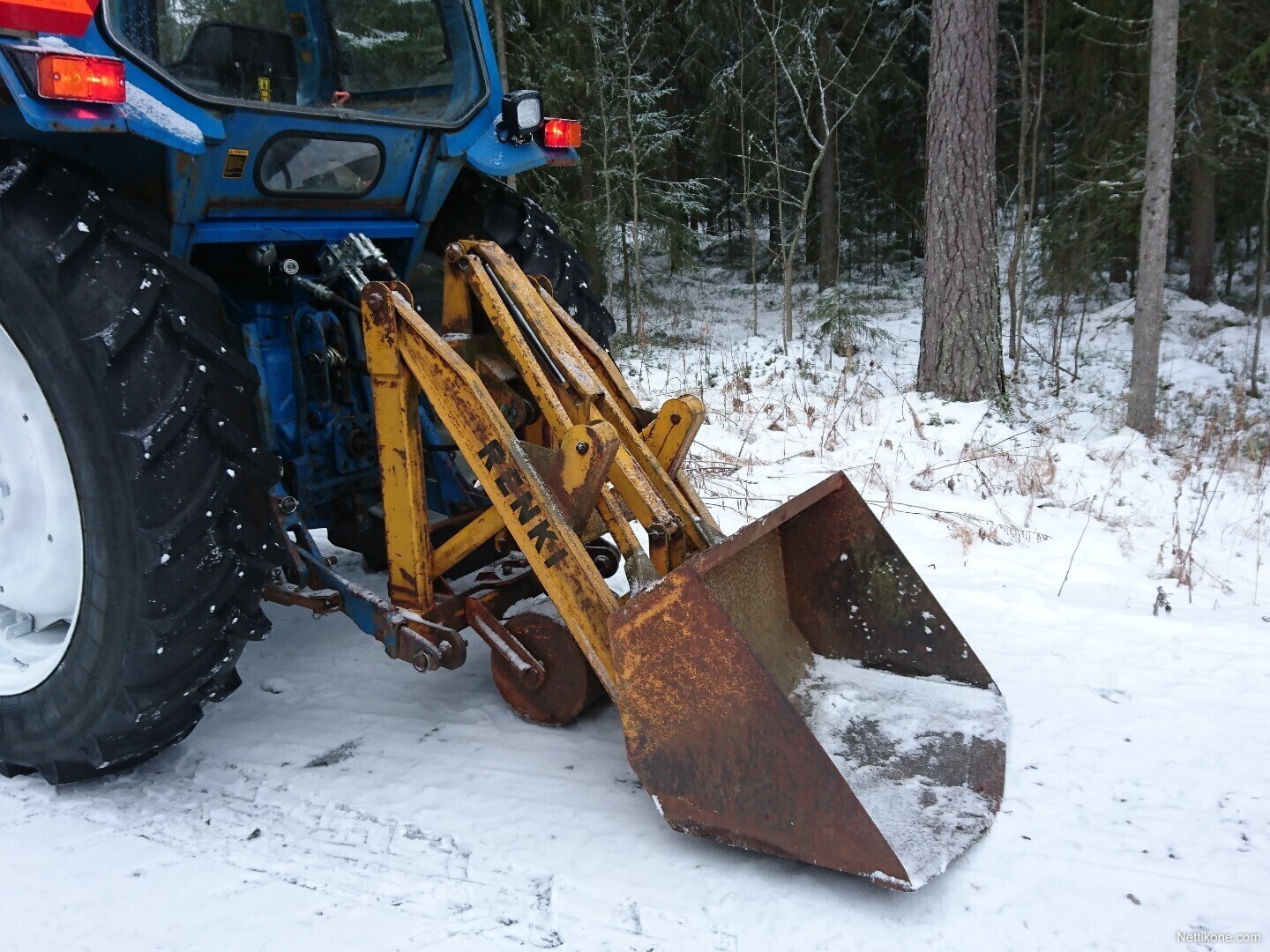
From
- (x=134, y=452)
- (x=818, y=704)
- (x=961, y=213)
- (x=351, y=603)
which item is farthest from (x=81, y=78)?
(x=961, y=213)

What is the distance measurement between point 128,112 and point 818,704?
92.2 inches

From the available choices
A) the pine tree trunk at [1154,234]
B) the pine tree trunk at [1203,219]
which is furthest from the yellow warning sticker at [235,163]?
the pine tree trunk at [1203,219]

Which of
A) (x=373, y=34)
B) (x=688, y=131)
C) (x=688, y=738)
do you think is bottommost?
(x=688, y=738)

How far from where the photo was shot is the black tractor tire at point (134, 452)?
2.12 m

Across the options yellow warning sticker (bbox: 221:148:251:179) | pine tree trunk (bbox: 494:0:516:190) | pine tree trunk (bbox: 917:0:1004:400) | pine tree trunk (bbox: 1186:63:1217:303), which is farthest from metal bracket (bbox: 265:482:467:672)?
pine tree trunk (bbox: 1186:63:1217:303)

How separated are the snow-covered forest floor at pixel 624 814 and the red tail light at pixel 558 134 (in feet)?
6.21

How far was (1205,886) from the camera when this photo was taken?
6.37 feet

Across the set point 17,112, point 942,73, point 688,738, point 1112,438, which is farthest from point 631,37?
point 688,738

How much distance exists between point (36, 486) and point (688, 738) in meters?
1.95

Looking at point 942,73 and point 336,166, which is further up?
point 942,73

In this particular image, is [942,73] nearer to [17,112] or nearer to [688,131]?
[17,112]

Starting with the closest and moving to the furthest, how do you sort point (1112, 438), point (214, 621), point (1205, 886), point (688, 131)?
point (1205, 886) → point (214, 621) → point (1112, 438) → point (688, 131)

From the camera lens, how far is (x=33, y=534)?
2537 mm

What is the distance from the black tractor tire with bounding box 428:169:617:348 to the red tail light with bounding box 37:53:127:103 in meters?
1.56
